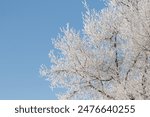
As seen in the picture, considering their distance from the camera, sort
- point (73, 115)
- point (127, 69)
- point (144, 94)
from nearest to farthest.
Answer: point (73, 115), point (144, 94), point (127, 69)

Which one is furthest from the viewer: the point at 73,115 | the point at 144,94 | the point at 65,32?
the point at 65,32

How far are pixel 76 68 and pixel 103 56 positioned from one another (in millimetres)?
1477

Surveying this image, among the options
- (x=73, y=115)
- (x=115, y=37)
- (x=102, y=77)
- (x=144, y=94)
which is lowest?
(x=73, y=115)

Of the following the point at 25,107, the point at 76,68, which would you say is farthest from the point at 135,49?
the point at 25,107

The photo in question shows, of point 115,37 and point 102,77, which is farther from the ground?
point 115,37

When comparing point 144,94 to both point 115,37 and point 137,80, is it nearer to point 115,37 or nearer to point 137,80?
point 137,80

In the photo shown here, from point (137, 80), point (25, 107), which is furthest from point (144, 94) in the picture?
point (25, 107)

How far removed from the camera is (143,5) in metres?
22.4

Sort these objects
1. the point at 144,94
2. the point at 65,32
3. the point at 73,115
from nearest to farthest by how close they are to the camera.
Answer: the point at 73,115 → the point at 144,94 → the point at 65,32

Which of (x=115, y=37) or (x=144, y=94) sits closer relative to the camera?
(x=144, y=94)

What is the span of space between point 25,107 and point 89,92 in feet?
32.5

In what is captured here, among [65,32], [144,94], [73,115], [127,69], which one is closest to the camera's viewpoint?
[73,115]

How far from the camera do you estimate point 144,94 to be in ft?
70.5

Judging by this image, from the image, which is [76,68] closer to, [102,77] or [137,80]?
[102,77]
